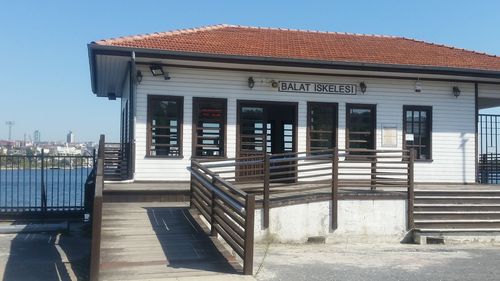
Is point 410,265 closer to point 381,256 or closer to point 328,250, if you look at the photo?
point 381,256

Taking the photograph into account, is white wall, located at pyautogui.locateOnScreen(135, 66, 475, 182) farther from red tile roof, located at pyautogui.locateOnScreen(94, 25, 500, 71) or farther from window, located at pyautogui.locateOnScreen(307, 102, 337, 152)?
red tile roof, located at pyautogui.locateOnScreen(94, 25, 500, 71)

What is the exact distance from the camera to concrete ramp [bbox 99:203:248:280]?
6680 millimetres

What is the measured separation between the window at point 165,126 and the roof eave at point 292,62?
4.24 feet

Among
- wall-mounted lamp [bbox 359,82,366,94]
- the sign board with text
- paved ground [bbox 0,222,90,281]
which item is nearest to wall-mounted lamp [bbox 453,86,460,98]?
wall-mounted lamp [bbox 359,82,366,94]

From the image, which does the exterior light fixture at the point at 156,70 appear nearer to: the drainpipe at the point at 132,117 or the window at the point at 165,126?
the drainpipe at the point at 132,117

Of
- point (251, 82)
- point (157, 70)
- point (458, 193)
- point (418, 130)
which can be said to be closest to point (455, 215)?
point (458, 193)

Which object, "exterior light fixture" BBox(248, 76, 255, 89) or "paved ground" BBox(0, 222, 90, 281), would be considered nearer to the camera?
"paved ground" BBox(0, 222, 90, 281)

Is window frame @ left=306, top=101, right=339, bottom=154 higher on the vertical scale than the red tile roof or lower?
lower

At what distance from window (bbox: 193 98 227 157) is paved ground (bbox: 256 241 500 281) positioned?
14.4 ft

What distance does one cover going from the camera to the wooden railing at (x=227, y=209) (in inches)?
269

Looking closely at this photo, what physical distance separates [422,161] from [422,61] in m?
2.72

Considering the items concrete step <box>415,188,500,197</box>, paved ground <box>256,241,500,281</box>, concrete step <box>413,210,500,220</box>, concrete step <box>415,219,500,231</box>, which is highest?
concrete step <box>415,188,500,197</box>

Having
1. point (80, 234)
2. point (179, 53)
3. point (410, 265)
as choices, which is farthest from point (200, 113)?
point (410, 265)

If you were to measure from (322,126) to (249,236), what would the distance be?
7.80m
